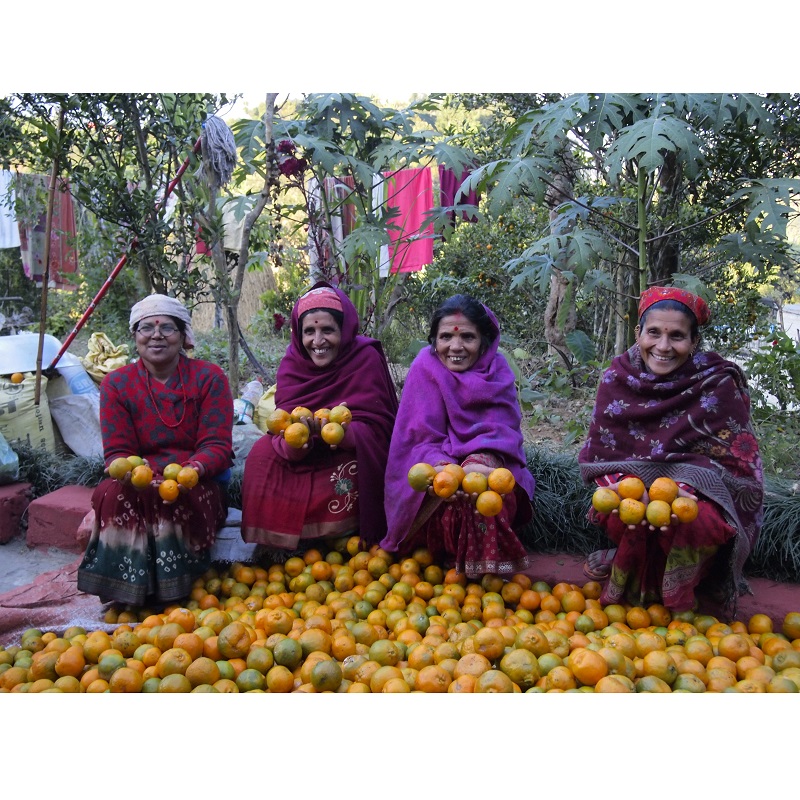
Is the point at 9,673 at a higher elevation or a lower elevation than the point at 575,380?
lower

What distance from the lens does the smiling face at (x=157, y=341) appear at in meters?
3.51

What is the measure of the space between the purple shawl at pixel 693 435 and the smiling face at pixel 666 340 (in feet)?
0.17

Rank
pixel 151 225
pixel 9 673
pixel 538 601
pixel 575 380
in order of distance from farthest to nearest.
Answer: pixel 575 380, pixel 151 225, pixel 538 601, pixel 9 673

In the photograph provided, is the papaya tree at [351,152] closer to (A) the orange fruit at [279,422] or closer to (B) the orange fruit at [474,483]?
(A) the orange fruit at [279,422]

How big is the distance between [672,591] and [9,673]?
262 centimetres

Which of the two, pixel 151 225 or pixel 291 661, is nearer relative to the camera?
pixel 291 661

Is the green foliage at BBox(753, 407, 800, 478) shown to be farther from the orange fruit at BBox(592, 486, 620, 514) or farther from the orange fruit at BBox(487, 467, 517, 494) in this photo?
the orange fruit at BBox(487, 467, 517, 494)

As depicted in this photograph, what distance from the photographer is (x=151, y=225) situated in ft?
16.0

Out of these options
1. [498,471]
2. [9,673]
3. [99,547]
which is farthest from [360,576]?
[9,673]

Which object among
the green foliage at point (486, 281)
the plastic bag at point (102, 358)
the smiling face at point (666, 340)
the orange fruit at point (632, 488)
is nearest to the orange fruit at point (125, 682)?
the orange fruit at point (632, 488)

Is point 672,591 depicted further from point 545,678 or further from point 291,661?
point 291,661

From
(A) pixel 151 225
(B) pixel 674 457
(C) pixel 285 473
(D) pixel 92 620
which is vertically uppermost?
(A) pixel 151 225

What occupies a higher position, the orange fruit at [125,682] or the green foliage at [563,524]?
the green foliage at [563,524]

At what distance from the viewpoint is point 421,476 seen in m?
3.18
